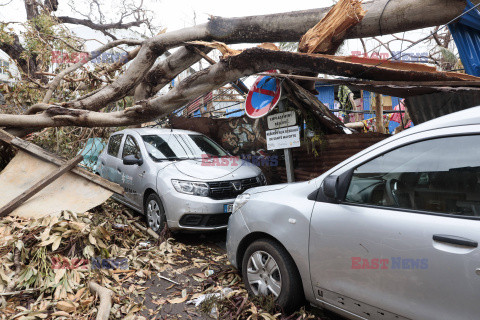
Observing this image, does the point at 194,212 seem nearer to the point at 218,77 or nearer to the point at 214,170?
the point at 214,170

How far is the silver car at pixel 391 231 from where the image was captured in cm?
178

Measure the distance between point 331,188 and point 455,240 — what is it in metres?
0.83

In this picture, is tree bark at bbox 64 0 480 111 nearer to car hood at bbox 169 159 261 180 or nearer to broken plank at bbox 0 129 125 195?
broken plank at bbox 0 129 125 195

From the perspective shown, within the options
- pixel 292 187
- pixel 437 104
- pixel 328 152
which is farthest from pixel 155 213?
pixel 437 104

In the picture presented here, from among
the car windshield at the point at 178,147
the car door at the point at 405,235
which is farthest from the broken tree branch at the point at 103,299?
the car windshield at the point at 178,147

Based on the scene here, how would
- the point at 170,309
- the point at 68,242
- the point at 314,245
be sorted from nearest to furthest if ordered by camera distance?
1. the point at 314,245
2. the point at 170,309
3. the point at 68,242

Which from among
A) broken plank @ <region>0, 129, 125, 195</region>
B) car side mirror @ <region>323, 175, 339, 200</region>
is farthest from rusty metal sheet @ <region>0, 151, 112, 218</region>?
car side mirror @ <region>323, 175, 339, 200</region>

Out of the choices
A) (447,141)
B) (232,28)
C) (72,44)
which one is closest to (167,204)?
(232,28)

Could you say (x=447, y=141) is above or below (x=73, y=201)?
above

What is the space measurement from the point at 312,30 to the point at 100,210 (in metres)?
4.52

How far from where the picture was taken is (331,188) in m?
2.34

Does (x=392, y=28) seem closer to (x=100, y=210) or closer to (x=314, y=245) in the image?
(x=314, y=245)

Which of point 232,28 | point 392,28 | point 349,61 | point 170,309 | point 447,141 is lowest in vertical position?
point 170,309

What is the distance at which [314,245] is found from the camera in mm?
2428
